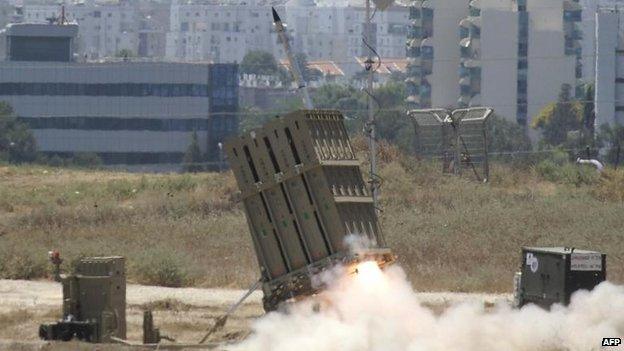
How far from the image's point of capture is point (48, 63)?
457ft

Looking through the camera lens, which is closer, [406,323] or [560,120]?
[406,323]

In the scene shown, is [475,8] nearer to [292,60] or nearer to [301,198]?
[292,60]

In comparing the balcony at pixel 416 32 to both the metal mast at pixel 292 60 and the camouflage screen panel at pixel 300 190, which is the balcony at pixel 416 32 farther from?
the camouflage screen panel at pixel 300 190

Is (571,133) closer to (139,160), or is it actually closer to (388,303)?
(139,160)

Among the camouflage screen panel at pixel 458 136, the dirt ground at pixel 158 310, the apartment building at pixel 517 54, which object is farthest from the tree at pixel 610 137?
the dirt ground at pixel 158 310

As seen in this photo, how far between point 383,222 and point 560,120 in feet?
348

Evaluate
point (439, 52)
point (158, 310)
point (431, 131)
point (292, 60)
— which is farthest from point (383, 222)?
point (439, 52)

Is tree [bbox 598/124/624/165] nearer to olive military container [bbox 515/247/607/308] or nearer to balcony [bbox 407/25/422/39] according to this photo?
balcony [bbox 407/25/422/39]

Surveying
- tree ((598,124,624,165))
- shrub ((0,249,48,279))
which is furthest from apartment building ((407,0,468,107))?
shrub ((0,249,48,279))

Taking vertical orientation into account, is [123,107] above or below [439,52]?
below

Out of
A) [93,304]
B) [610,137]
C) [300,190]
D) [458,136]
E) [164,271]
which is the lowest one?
[610,137]

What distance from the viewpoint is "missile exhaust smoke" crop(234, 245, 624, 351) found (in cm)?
2866

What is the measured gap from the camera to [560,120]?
153750 millimetres

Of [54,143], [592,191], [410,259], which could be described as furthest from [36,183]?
[54,143]
